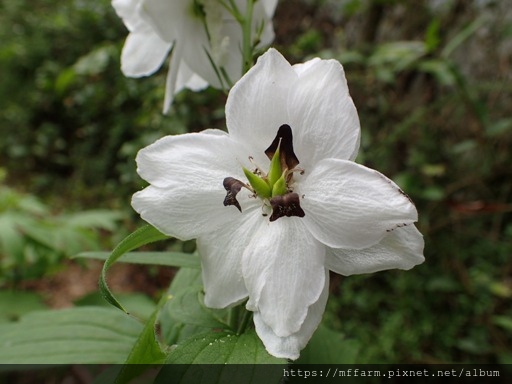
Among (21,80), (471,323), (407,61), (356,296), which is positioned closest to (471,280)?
(471,323)

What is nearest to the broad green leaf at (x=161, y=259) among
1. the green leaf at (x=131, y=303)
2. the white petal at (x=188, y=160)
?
the white petal at (x=188, y=160)

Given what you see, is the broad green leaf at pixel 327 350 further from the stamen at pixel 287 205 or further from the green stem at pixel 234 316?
the stamen at pixel 287 205

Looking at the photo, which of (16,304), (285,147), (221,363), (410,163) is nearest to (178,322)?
(221,363)

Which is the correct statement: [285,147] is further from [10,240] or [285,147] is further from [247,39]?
[10,240]

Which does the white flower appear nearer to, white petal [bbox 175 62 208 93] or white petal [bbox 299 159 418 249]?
white petal [bbox 175 62 208 93]

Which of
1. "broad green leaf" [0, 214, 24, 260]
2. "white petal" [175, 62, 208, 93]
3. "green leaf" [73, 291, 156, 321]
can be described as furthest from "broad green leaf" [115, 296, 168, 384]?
"broad green leaf" [0, 214, 24, 260]
